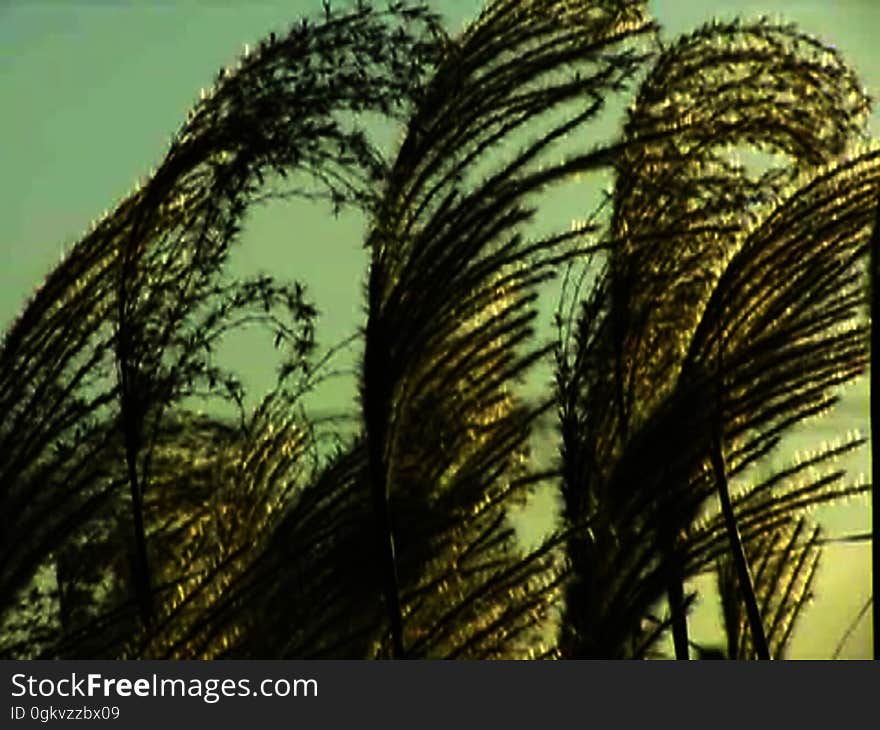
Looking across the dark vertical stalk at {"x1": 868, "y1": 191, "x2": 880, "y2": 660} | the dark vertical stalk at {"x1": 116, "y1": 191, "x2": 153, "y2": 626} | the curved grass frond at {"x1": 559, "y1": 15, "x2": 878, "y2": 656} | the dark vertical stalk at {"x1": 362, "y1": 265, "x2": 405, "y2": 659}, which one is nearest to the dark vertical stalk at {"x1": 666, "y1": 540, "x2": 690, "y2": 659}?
the curved grass frond at {"x1": 559, "y1": 15, "x2": 878, "y2": 656}

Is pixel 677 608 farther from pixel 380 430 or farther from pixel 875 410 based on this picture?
pixel 875 410

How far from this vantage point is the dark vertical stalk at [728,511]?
202 inches

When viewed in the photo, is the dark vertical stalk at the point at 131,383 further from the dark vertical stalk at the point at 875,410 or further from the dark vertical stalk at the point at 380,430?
the dark vertical stalk at the point at 875,410

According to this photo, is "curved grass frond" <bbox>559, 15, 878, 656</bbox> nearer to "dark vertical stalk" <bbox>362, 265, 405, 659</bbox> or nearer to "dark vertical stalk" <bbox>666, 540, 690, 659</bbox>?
"dark vertical stalk" <bbox>666, 540, 690, 659</bbox>

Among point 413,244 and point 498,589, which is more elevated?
point 413,244

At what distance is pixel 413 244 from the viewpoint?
510 cm

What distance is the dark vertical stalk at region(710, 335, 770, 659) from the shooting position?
5.12 m

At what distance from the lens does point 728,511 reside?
5.21 meters

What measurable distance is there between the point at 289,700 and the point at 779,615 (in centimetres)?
228

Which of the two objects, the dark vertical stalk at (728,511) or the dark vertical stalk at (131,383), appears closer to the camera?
the dark vertical stalk at (728,511)

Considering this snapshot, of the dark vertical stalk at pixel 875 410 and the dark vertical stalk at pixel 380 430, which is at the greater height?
the dark vertical stalk at pixel 380 430

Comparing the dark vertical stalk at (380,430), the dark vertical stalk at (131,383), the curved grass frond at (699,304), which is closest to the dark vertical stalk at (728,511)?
the curved grass frond at (699,304)

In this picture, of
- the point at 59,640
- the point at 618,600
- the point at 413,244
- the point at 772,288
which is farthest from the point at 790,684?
the point at 59,640

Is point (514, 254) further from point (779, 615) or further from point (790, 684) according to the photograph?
point (779, 615)
